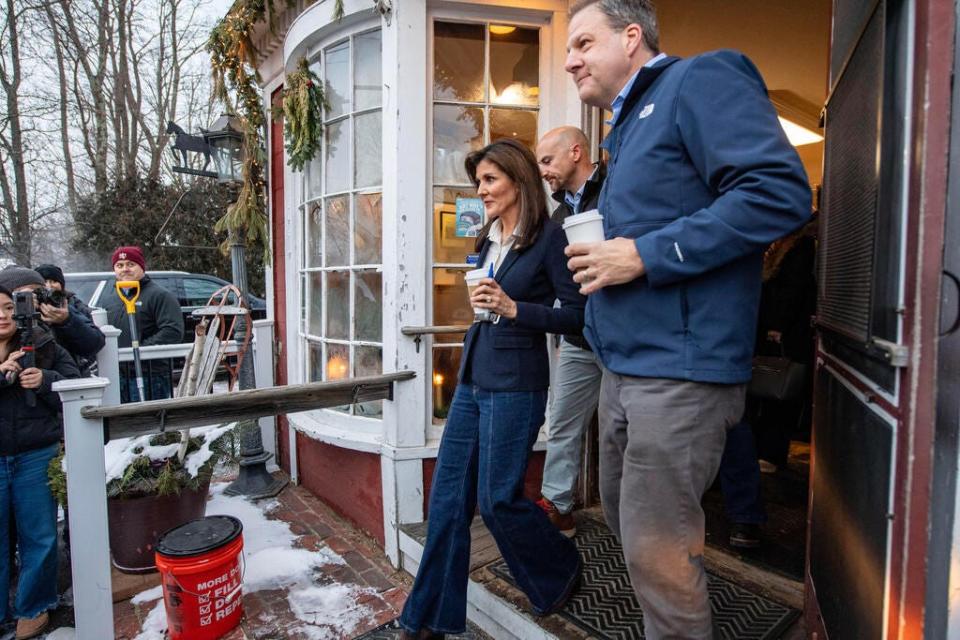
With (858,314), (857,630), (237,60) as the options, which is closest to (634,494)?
(857,630)

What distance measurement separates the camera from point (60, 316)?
329 cm

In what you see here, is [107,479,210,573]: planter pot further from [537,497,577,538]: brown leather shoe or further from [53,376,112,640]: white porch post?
[537,497,577,538]: brown leather shoe

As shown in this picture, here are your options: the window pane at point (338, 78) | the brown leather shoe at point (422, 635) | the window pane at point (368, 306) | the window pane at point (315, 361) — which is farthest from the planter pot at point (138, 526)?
the window pane at point (338, 78)

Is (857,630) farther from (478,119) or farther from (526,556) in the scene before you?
(478,119)

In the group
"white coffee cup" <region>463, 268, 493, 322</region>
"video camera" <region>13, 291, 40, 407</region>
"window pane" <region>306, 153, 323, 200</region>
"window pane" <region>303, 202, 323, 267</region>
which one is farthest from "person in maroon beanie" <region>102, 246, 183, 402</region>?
"white coffee cup" <region>463, 268, 493, 322</region>

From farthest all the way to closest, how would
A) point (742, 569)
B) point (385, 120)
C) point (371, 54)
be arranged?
point (371, 54) < point (385, 120) < point (742, 569)

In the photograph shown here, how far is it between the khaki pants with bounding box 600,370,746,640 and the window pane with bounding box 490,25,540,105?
7.66 ft

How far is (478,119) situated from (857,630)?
2.78 meters

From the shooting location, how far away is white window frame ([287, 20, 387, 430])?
11.1 feet

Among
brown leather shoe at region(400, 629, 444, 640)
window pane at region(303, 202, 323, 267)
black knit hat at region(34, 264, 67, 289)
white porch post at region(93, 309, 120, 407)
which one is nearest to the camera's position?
brown leather shoe at region(400, 629, 444, 640)

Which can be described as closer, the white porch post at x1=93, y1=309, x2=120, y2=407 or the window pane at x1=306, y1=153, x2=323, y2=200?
the window pane at x1=306, y1=153, x2=323, y2=200

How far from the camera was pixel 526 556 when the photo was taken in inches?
81.6

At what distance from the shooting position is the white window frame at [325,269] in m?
3.39

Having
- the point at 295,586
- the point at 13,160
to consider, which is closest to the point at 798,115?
the point at 295,586
